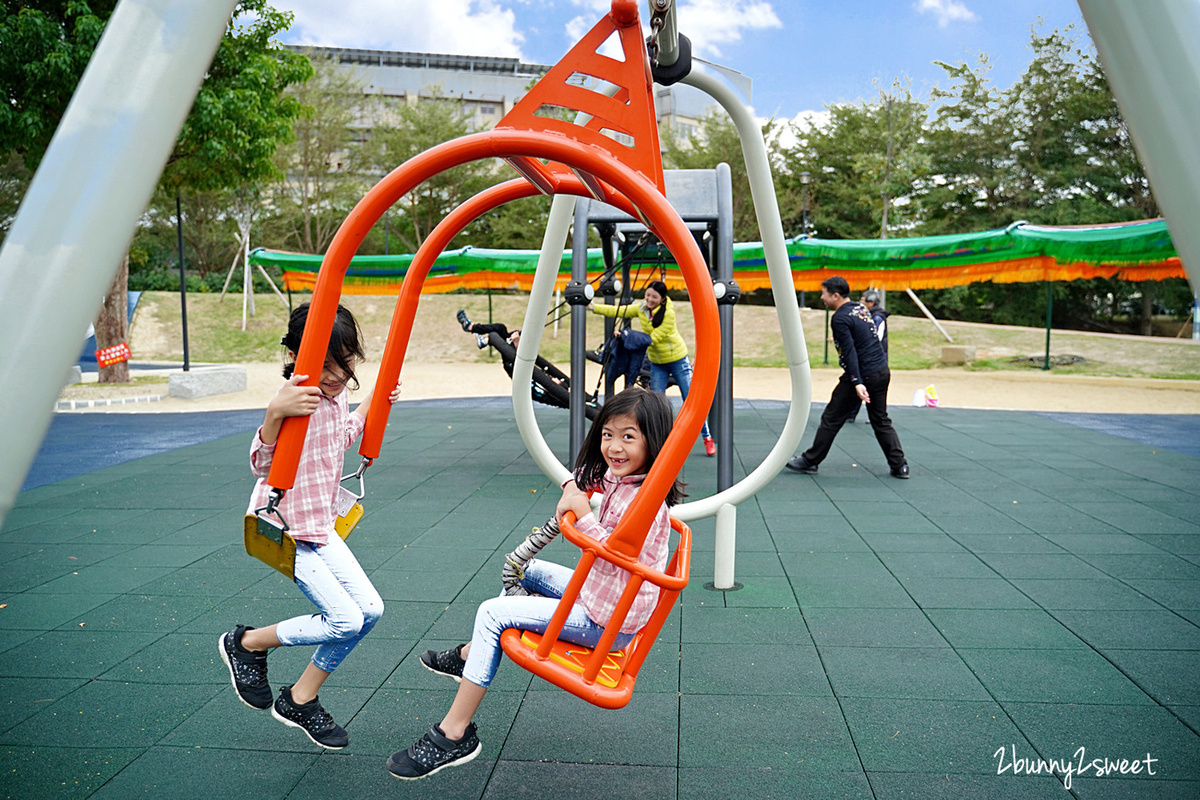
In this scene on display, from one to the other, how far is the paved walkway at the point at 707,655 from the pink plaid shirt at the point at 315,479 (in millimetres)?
696

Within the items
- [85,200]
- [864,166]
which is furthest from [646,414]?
[864,166]

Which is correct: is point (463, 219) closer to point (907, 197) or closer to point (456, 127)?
point (907, 197)

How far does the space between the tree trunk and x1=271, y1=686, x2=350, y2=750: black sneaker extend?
528 inches

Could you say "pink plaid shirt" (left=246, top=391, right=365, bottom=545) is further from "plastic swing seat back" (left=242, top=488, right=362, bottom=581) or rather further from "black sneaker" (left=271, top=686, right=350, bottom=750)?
"black sneaker" (left=271, top=686, right=350, bottom=750)

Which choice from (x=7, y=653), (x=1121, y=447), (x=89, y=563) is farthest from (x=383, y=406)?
(x=1121, y=447)

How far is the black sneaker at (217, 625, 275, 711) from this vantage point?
2424 mm

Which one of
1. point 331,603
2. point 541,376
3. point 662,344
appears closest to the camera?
point 331,603

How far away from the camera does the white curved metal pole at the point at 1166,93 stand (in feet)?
3.01

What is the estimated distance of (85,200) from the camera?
0.90 meters

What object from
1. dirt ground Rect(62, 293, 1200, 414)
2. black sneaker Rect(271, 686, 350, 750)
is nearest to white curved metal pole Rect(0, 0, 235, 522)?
black sneaker Rect(271, 686, 350, 750)

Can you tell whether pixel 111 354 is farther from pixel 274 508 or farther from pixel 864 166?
pixel 864 166

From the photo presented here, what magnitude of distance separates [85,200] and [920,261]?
1666cm

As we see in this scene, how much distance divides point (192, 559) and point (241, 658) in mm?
2341

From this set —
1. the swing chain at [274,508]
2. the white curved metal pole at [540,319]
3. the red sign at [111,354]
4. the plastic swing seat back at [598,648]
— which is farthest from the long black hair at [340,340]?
the red sign at [111,354]
